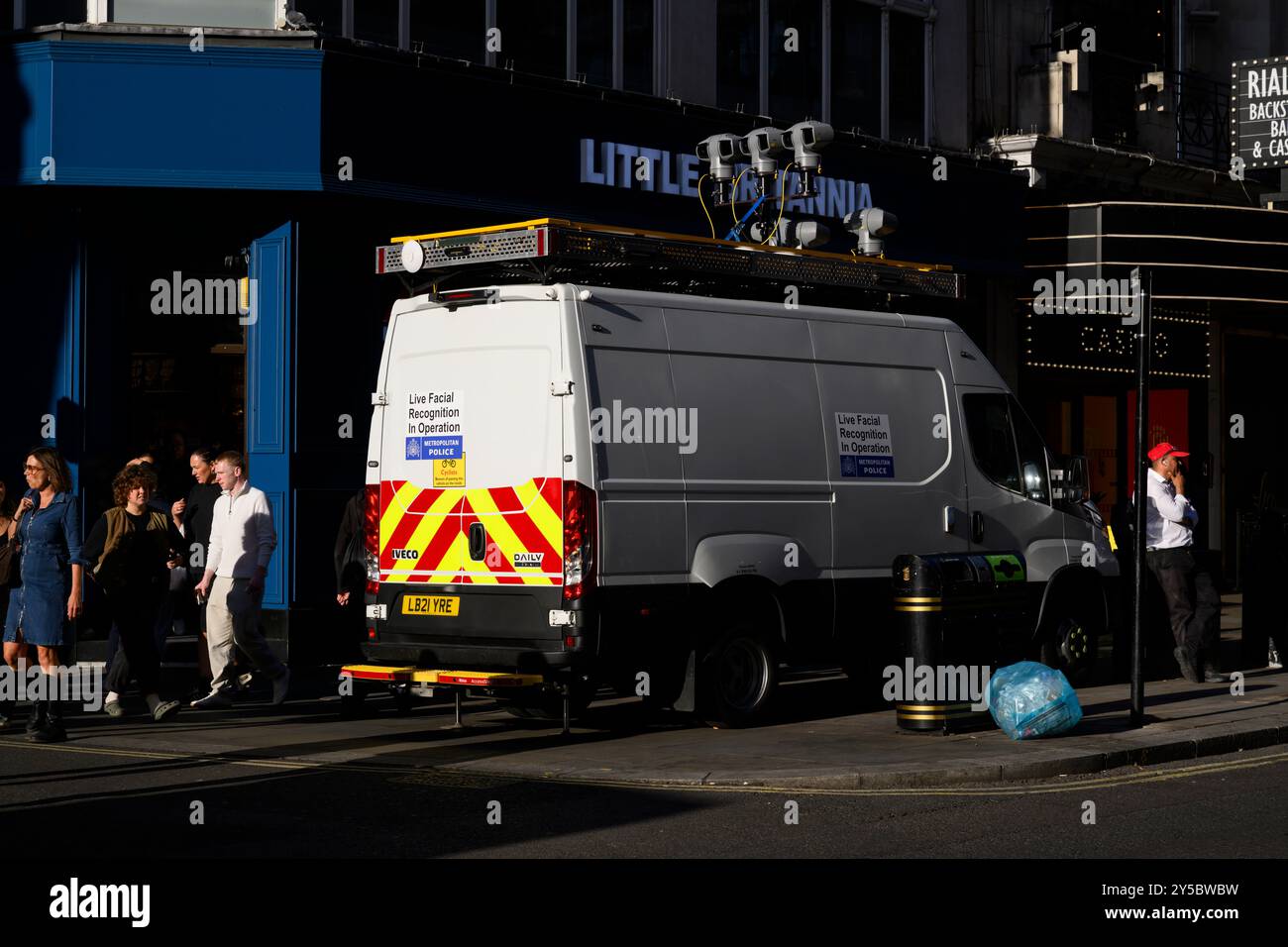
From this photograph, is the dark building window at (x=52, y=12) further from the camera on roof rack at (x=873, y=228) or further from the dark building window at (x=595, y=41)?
the camera on roof rack at (x=873, y=228)

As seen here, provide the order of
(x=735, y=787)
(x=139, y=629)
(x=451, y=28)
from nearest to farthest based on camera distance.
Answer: (x=735, y=787) < (x=139, y=629) < (x=451, y=28)

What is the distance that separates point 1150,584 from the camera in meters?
15.5

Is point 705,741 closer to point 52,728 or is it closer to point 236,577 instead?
point 236,577

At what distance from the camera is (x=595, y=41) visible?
18.0 meters

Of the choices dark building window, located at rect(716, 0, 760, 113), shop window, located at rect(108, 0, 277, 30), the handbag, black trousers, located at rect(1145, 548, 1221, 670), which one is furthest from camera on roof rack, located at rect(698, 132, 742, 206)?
the handbag

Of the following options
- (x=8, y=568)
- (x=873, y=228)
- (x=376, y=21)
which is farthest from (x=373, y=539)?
(x=376, y=21)

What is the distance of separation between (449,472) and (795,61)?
33.3ft

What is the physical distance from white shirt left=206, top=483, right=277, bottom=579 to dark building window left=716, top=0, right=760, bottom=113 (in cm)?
822

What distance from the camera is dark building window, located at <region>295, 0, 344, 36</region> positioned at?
51.8 feet

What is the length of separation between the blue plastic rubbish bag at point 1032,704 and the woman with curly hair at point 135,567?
567 cm

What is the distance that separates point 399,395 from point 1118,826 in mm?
5586

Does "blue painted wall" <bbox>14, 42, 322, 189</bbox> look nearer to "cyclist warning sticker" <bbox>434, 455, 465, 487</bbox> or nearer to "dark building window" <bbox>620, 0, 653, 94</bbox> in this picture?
"dark building window" <bbox>620, 0, 653, 94</bbox>

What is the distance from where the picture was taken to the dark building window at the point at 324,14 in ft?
51.8
